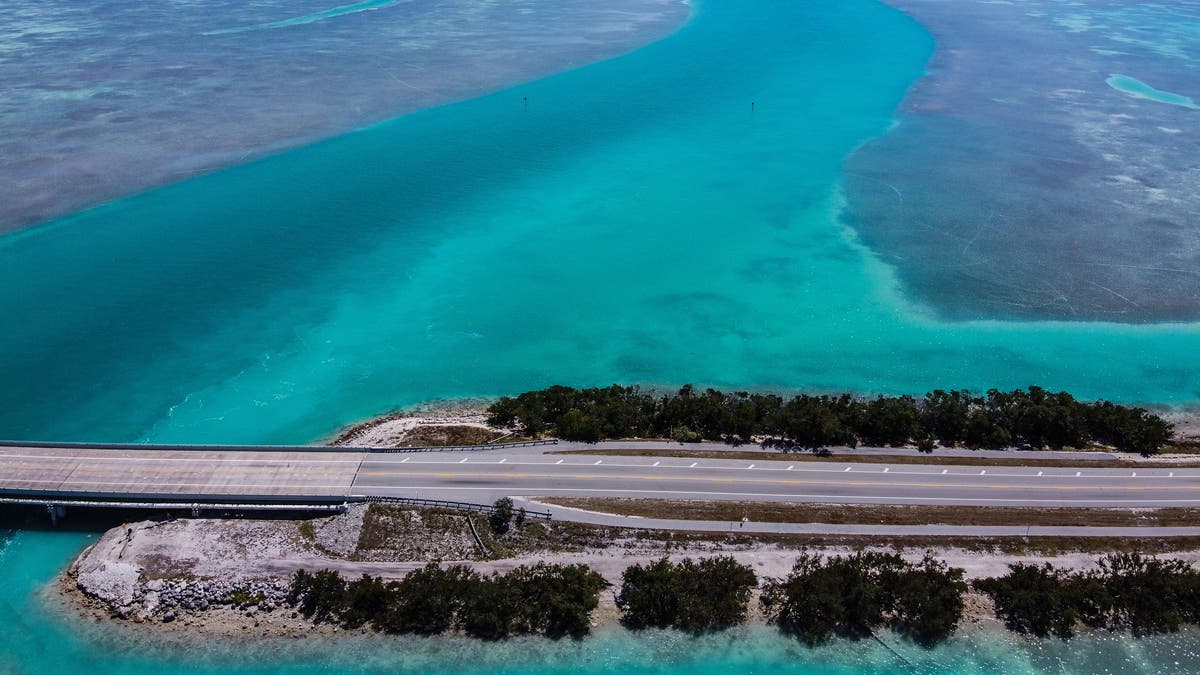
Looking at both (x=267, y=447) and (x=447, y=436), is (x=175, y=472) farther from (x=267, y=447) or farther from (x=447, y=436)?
(x=447, y=436)

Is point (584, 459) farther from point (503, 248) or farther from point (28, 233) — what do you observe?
point (28, 233)

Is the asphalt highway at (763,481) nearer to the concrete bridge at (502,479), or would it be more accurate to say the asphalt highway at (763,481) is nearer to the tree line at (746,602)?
the concrete bridge at (502,479)

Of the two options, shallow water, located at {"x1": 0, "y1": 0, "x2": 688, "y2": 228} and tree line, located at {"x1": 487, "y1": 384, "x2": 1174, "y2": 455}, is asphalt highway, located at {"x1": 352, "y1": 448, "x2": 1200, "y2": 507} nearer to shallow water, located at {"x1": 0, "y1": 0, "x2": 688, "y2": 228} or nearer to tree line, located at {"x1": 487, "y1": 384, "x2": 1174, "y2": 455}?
tree line, located at {"x1": 487, "y1": 384, "x2": 1174, "y2": 455}

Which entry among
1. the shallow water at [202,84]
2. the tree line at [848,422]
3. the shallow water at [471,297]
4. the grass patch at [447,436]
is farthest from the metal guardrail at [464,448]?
the shallow water at [202,84]

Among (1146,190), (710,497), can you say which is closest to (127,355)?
(710,497)

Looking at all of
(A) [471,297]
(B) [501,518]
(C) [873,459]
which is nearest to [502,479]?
(B) [501,518]

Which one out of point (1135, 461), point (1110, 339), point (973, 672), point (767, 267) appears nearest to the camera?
point (973, 672)
